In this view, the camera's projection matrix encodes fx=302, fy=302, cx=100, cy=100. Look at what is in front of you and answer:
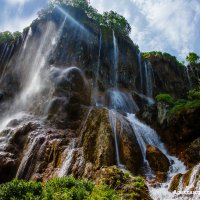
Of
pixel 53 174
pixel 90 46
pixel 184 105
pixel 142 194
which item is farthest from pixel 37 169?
pixel 90 46

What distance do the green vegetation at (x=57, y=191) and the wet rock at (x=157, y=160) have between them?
8571mm

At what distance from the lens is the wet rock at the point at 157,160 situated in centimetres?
1955

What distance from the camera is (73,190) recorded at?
429 inches

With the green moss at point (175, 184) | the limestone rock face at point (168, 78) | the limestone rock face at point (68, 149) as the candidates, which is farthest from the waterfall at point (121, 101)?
the green moss at point (175, 184)

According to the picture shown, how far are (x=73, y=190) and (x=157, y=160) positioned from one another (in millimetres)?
10176

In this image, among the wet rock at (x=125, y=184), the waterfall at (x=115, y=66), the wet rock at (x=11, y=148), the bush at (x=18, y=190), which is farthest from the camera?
the waterfall at (x=115, y=66)

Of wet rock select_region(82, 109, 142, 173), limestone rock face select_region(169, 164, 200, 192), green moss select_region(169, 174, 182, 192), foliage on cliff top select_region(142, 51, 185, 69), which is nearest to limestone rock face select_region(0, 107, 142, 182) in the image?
wet rock select_region(82, 109, 142, 173)

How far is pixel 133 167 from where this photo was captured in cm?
1895

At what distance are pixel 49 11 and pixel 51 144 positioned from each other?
976 inches

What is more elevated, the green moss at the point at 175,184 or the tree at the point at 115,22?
the tree at the point at 115,22

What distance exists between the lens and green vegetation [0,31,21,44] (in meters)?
44.1

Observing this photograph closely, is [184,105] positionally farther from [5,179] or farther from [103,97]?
[5,179]

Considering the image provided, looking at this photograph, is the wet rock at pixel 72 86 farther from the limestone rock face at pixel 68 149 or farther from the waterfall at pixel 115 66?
the waterfall at pixel 115 66

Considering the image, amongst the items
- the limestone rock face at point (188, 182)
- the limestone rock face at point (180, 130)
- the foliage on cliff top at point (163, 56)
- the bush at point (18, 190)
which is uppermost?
the foliage on cliff top at point (163, 56)
